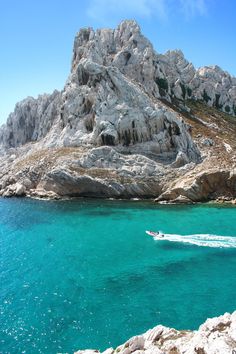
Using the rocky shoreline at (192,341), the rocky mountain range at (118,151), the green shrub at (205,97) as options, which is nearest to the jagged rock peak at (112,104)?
the rocky mountain range at (118,151)

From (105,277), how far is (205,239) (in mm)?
19774

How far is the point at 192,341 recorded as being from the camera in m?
16.2

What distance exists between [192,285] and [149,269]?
6.20 m

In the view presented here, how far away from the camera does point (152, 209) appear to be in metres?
75.9

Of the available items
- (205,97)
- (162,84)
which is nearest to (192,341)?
(162,84)

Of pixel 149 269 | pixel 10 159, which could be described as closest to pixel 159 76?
pixel 10 159

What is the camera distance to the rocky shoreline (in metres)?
14.9

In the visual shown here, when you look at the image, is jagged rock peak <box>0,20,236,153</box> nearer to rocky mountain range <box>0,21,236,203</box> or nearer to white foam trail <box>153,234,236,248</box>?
rocky mountain range <box>0,21,236,203</box>

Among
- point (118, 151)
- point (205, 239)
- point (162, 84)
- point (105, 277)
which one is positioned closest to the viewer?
point (105, 277)

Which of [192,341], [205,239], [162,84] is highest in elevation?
[162,84]

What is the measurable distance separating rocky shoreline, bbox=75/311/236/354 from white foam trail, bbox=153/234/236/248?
32583 mm

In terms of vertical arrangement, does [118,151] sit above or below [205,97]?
below

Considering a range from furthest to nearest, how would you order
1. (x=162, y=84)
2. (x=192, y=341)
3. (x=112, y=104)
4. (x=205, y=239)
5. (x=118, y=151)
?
(x=162, y=84) < (x=112, y=104) < (x=118, y=151) < (x=205, y=239) < (x=192, y=341)

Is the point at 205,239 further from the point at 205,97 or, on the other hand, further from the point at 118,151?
the point at 205,97
